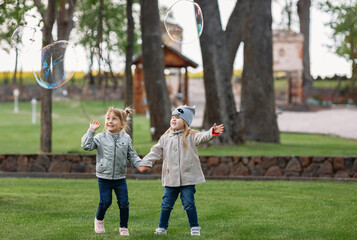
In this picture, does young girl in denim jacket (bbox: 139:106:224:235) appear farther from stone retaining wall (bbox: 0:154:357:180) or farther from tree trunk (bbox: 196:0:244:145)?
tree trunk (bbox: 196:0:244:145)

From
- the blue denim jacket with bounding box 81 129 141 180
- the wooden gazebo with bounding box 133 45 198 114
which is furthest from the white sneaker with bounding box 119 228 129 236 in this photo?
the wooden gazebo with bounding box 133 45 198 114

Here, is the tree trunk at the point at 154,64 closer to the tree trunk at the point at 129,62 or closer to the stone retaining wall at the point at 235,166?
the tree trunk at the point at 129,62

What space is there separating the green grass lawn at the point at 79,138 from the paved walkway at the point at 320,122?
7.73ft

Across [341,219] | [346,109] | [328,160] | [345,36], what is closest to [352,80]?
[345,36]

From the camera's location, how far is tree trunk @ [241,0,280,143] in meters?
21.3

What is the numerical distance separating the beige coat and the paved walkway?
1950 centimetres

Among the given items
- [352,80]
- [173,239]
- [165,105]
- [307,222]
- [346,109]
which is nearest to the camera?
[173,239]

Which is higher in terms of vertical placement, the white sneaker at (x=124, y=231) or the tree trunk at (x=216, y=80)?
the tree trunk at (x=216, y=80)

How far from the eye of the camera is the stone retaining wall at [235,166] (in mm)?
14672

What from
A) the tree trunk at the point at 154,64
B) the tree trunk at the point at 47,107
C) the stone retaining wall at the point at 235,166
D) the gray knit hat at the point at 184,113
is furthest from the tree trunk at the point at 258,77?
the gray knit hat at the point at 184,113

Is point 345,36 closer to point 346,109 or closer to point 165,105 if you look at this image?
point 346,109

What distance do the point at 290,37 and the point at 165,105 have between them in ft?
79.6

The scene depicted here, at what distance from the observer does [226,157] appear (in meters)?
15.2

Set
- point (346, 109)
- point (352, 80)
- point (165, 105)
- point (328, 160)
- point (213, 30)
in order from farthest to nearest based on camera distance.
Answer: point (352, 80) → point (346, 109) → point (165, 105) → point (213, 30) → point (328, 160)
